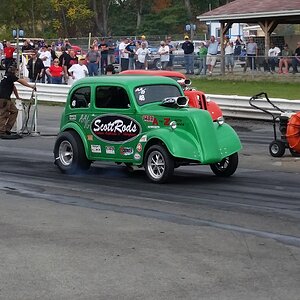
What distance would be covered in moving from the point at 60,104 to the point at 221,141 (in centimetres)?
1751

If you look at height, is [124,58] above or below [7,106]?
above

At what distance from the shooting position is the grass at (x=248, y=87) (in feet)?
95.8

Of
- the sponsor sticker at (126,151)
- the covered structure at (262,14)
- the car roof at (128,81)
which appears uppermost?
the covered structure at (262,14)

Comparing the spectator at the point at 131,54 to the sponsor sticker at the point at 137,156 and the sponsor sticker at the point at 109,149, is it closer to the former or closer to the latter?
the sponsor sticker at the point at 109,149

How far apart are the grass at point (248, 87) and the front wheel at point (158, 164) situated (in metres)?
15.0

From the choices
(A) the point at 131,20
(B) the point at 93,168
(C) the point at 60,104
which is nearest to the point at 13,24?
(A) the point at 131,20

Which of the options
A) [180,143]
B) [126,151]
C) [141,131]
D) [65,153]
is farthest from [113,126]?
[180,143]

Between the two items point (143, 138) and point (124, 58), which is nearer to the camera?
point (143, 138)

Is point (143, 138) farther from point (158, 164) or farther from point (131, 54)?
point (131, 54)

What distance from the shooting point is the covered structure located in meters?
35.7

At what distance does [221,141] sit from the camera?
1335 cm

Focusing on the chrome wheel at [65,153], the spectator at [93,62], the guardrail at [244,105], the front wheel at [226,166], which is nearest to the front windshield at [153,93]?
the front wheel at [226,166]

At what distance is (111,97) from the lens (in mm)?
14148

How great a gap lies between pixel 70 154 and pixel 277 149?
176 inches
